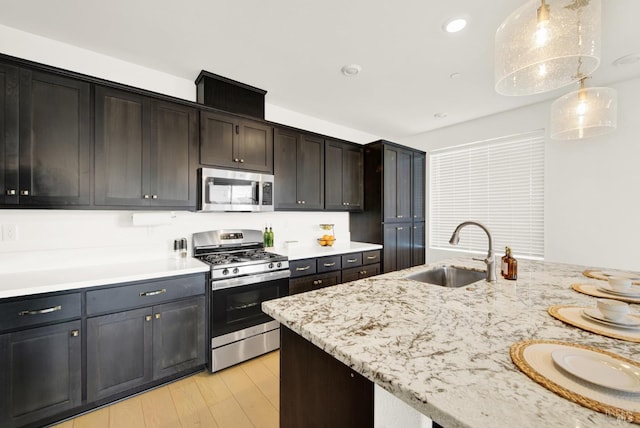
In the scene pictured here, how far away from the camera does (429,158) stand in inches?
177

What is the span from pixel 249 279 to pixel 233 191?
0.89m

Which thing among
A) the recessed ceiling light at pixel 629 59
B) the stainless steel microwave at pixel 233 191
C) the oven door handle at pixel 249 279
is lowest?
the oven door handle at pixel 249 279

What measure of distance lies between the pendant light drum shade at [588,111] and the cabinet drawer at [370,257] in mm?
2254

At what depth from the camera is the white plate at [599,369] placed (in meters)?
0.61

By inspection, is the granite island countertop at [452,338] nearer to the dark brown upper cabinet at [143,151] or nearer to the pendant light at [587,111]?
the pendant light at [587,111]

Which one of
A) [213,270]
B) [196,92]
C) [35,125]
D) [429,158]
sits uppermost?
[196,92]

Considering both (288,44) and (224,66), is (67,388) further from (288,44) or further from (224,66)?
(288,44)

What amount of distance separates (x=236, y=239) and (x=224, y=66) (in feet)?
5.63

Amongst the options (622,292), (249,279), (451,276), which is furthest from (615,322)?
(249,279)

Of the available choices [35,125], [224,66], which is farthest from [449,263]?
[35,125]

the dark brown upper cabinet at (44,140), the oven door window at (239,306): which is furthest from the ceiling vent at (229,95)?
the oven door window at (239,306)

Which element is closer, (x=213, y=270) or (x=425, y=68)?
(x=213, y=270)

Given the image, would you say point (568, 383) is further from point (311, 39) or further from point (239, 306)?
point (311, 39)

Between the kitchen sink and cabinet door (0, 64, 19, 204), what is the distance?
2.75m
